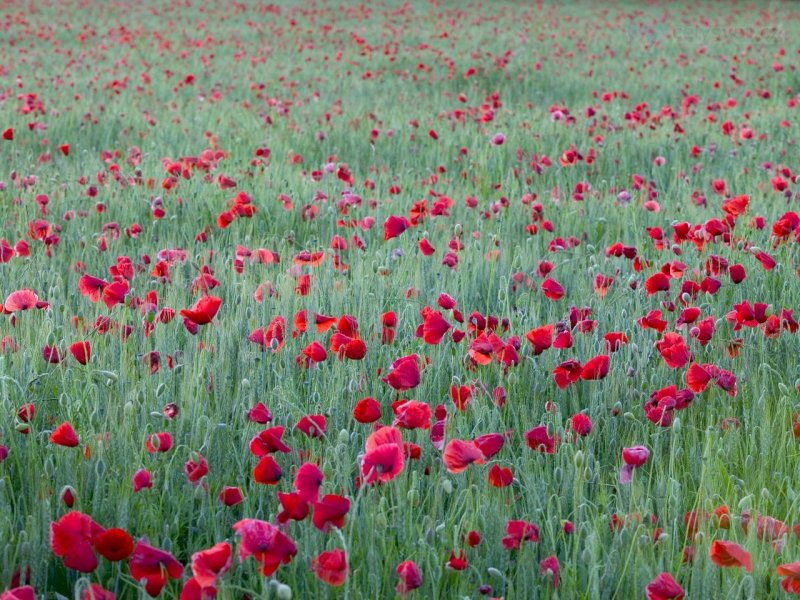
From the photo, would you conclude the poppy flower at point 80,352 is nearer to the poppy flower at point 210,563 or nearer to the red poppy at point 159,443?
the red poppy at point 159,443

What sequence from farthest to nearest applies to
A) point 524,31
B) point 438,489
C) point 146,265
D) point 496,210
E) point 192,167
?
A: point 524,31, point 192,167, point 496,210, point 146,265, point 438,489

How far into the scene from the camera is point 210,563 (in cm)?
117

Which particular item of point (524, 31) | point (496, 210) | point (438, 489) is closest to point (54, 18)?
point (524, 31)

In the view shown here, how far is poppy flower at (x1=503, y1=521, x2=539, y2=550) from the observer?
1.43m

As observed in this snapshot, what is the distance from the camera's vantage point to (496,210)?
3861mm

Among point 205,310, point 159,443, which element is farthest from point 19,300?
point 159,443

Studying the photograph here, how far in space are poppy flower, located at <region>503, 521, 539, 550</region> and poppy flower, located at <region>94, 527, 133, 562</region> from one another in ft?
1.99

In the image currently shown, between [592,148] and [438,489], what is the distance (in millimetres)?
4015

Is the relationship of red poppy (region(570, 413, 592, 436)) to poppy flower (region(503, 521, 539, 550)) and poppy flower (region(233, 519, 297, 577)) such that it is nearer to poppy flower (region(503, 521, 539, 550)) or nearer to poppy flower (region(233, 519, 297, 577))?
poppy flower (region(503, 521, 539, 550))

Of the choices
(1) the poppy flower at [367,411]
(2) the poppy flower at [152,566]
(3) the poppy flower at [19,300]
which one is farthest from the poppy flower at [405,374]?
(3) the poppy flower at [19,300]

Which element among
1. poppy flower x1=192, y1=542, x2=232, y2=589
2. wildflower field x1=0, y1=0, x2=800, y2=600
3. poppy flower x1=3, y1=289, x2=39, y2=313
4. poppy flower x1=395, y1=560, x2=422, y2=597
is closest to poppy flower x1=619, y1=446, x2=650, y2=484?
wildflower field x1=0, y1=0, x2=800, y2=600

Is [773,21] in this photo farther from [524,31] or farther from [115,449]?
[115,449]

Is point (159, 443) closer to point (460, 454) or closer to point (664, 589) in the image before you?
point (460, 454)

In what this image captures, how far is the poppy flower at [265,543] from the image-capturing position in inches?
47.5
